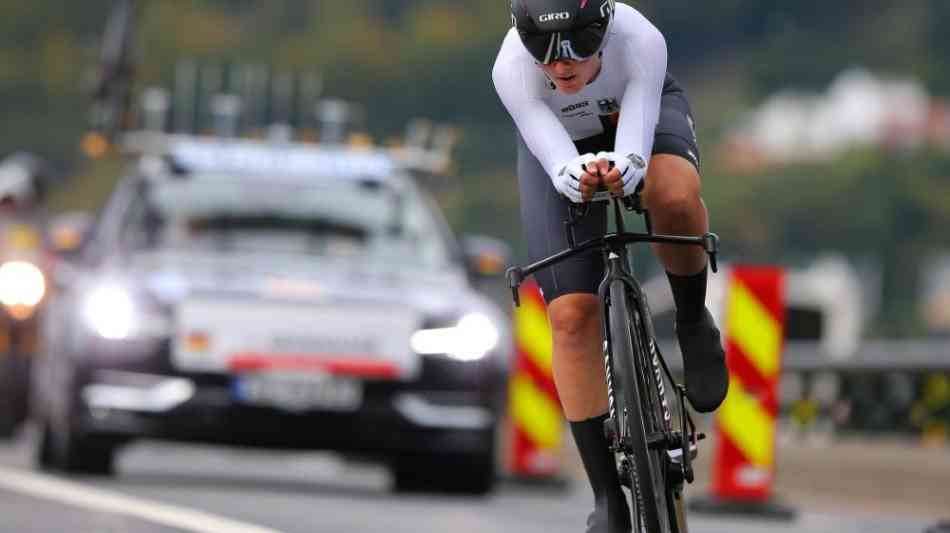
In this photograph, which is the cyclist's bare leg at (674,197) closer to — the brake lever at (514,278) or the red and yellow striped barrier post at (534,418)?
the brake lever at (514,278)

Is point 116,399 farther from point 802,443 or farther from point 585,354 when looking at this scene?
point 802,443

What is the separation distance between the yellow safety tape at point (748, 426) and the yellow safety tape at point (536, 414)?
3.02 meters

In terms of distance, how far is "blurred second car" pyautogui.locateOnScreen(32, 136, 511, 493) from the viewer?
43.1 ft

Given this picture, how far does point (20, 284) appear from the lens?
19516 millimetres

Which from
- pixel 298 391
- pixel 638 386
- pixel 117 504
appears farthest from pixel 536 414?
pixel 638 386

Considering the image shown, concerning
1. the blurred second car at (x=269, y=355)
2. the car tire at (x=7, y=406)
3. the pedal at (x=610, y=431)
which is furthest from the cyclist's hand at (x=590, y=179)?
the car tire at (x=7, y=406)

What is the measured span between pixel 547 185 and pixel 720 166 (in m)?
143

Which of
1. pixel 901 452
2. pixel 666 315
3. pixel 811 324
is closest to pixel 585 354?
pixel 901 452

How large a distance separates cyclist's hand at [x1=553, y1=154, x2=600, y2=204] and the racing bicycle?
2.2 inches

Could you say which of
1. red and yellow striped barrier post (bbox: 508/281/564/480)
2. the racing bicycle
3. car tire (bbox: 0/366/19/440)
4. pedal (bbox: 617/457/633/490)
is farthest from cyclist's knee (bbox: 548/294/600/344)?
car tire (bbox: 0/366/19/440)

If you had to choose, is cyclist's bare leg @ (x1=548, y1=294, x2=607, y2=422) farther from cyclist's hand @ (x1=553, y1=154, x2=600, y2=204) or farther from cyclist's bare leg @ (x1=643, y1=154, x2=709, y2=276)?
cyclist's hand @ (x1=553, y1=154, x2=600, y2=204)

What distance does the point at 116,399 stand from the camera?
519 inches

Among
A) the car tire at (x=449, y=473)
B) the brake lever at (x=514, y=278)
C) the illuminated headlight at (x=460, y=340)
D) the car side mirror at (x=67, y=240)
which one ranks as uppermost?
the car side mirror at (x=67, y=240)

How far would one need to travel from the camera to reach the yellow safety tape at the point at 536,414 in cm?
1595
